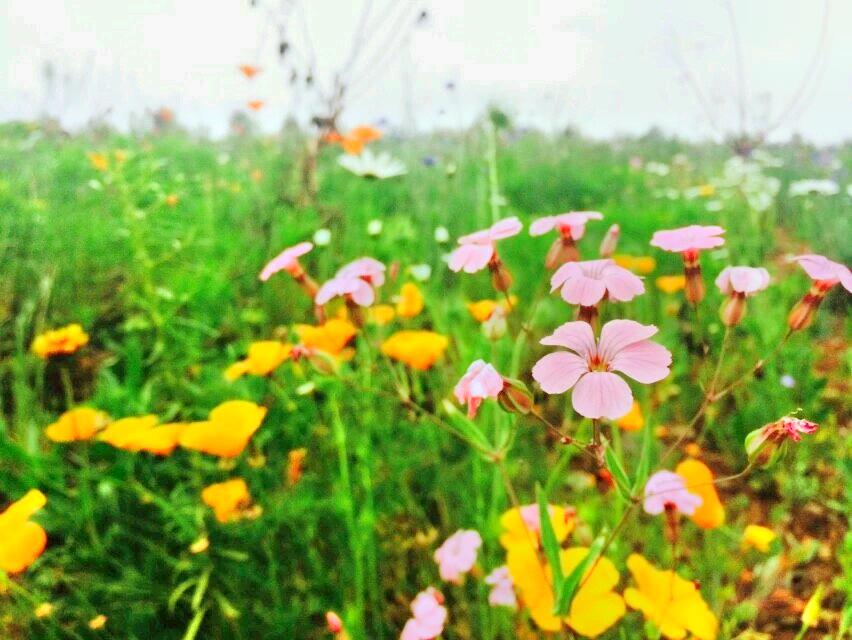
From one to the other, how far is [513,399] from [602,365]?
89mm

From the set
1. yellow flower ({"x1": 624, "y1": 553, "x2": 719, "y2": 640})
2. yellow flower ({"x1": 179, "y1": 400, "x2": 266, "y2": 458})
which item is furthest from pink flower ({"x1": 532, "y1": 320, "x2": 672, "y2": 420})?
yellow flower ({"x1": 179, "y1": 400, "x2": 266, "y2": 458})

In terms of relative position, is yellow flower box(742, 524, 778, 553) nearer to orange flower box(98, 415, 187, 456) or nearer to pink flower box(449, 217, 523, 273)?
pink flower box(449, 217, 523, 273)

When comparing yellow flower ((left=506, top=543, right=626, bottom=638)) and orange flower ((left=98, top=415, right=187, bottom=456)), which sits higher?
orange flower ((left=98, top=415, right=187, bottom=456))

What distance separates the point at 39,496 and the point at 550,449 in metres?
1.02

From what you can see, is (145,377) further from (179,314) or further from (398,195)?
(398,195)

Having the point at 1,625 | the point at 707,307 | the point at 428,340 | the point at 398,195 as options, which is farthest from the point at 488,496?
the point at 398,195

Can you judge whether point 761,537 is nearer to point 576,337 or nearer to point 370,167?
point 576,337

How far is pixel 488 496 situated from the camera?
1.24 metres

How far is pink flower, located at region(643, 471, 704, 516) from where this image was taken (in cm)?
86

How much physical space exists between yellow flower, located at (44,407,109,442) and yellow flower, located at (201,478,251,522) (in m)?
0.24

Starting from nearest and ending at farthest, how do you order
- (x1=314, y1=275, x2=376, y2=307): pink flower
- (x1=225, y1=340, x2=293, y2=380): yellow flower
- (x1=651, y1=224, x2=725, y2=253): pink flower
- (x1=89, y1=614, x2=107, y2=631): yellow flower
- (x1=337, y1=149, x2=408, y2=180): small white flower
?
(x1=651, y1=224, x2=725, y2=253): pink flower < (x1=314, y1=275, x2=376, y2=307): pink flower < (x1=89, y1=614, x2=107, y2=631): yellow flower < (x1=225, y1=340, x2=293, y2=380): yellow flower < (x1=337, y1=149, x2=408, y2=180): small white flower

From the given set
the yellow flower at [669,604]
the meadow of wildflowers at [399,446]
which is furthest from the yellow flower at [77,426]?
the yellow flower at [669,604]

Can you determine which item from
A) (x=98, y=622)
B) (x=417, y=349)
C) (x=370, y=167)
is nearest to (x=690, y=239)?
(x=417, y=349)

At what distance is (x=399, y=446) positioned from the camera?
1252 millimetres
